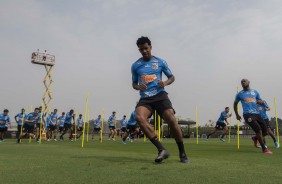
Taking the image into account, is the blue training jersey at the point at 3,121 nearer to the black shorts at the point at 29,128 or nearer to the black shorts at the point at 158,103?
the black shorts at the point at 29,128

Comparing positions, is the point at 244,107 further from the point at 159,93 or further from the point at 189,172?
the point at 189,172

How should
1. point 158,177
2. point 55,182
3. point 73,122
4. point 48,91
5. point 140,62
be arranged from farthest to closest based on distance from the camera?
point 48,91
point 73,122
point 140,62
point 158,177
point 55,182

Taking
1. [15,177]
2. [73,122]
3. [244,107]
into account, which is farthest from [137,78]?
[73,122]

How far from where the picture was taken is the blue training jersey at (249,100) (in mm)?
8359

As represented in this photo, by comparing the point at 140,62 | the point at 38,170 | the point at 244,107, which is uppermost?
the point at 140,62

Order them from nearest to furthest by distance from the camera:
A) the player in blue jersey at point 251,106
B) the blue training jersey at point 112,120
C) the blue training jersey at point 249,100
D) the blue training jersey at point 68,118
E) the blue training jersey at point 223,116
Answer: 1. the player in blue jersey at point 251,106
2. the blue training jersey at point 249,100
3. the blue training jersey at point 68,118
4. the blue training jersey at point 223,116
5. the blue training jersey at point 112,120

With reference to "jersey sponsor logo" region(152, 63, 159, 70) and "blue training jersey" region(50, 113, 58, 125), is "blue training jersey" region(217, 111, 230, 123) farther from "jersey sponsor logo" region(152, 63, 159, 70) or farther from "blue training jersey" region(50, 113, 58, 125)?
"jersey sponsor logo" region(152, 63, 159, 70)

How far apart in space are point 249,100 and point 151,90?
4332 millimetres

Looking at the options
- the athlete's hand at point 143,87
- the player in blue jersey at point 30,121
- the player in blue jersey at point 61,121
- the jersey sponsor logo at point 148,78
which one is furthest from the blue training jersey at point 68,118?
the athlete's hand at point 143,87

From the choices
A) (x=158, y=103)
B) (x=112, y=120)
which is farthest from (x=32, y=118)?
(x=158, y=103)

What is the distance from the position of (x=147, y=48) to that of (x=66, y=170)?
254 centimetres

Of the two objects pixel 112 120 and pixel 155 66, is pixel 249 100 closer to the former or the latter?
pixel 155 66

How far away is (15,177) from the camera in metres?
3.34

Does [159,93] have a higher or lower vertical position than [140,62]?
lower
